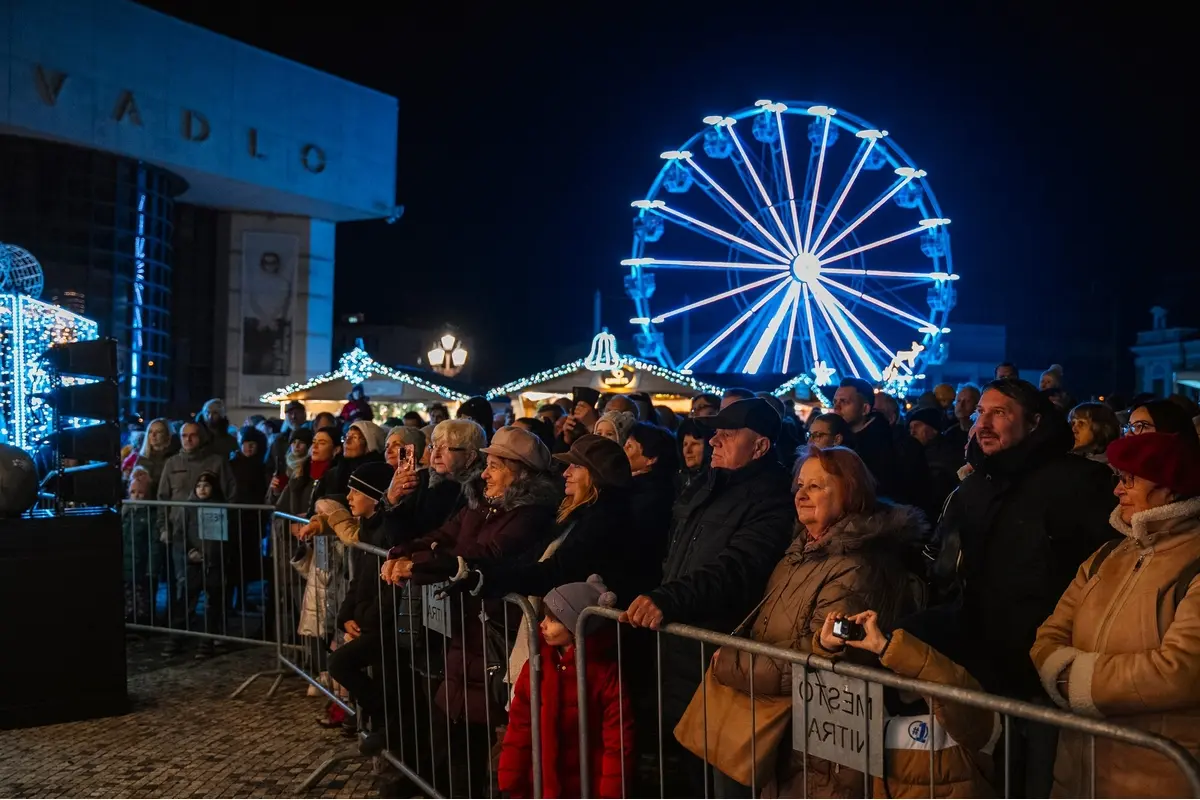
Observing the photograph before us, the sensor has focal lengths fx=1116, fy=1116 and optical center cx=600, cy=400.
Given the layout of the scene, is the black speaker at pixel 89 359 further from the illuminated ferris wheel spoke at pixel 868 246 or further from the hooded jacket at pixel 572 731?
the illuminated ferris wheel spoke at pixel 868 246

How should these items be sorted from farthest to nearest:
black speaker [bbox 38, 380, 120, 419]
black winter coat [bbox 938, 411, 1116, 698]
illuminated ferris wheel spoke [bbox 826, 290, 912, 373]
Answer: illuminated ferris wheel spoke [bbox 826, 290, 912, 373] → black speaker [bbox 38, 380, 120, 419] → black winter coat [bbox 938, 411, 1116, 698]

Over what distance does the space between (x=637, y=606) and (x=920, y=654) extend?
1041 millimetres

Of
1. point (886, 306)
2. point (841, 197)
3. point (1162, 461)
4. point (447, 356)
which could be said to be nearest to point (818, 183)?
point (841, 197)

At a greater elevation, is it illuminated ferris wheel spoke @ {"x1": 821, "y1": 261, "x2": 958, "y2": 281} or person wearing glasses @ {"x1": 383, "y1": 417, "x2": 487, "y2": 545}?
illuminated ferris wheel spoke @ {"x1": 821, "y1": 261, "x2": 958, "y2": 281}

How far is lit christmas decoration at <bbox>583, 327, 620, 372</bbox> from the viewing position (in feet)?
72.4

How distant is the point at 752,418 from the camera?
13.7 feet

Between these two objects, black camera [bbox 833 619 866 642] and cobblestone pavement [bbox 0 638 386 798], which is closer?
black camera [bbox 833 619 866 642]

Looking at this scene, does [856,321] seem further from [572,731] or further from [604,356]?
[572,731]

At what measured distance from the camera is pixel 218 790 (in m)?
5.57

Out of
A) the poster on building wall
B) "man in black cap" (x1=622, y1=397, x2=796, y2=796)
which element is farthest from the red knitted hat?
the poster on building wall

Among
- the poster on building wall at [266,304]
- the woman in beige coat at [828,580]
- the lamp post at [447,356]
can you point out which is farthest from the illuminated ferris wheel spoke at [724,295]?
the woman in beige coat at [828,580]

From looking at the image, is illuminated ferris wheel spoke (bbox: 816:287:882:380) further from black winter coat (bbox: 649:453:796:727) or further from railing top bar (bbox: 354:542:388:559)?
black winter coat (bbox: 649:453:796:727)

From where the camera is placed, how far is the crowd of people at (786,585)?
9.57 ft

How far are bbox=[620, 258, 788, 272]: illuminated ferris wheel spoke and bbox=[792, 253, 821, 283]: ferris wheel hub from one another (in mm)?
251
